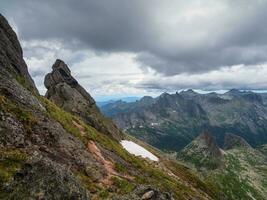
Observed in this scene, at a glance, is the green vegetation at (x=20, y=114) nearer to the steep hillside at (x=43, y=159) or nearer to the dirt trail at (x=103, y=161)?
the steep hillside at (x=43, y=159)

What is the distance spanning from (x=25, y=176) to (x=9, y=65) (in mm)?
38501

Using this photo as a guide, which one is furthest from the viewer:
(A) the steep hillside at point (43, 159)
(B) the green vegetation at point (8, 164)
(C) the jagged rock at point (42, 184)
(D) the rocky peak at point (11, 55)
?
(D) the rocky peak at point (11, 55)

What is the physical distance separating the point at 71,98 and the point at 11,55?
56650 mm

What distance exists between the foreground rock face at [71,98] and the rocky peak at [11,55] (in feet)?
137

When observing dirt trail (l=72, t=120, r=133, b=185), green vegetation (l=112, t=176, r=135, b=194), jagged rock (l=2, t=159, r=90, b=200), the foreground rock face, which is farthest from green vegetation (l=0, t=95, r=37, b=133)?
the foreground rock face

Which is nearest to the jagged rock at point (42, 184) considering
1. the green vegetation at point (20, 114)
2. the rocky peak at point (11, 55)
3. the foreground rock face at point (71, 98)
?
the green vegetation at point (20, 114)

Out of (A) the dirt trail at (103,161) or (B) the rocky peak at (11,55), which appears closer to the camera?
(A) the dirt trail at (103,161)

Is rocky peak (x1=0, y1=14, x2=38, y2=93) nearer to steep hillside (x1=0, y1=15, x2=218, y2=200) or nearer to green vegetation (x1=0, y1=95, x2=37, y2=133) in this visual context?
steep hillside (x1=0, y1=15, x2=218, y2=200)

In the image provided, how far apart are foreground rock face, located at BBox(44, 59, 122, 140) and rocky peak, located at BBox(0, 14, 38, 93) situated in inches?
1646

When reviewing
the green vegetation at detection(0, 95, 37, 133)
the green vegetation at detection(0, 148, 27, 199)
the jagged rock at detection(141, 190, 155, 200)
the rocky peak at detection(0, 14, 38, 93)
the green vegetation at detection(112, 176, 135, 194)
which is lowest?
the green vegetation at detection(112, 176, 135, 194)

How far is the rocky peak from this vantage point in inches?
2295

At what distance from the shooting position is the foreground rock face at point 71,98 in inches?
4409

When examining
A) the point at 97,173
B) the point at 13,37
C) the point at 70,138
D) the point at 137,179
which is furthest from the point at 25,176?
the point at 13,37

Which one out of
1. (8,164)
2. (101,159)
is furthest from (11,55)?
(8,164)
